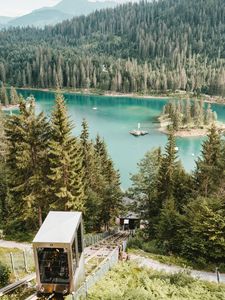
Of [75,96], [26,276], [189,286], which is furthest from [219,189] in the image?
[75,96]

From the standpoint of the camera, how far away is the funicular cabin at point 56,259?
1227 cm

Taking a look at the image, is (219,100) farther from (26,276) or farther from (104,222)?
(26,276)

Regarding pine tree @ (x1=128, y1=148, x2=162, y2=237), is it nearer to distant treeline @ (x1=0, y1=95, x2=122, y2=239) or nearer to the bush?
distant treeline @ (x1=0, y1=95, x2=122, y2=239)

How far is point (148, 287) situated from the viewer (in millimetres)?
14336

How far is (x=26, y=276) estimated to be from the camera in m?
14.6

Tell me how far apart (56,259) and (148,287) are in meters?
4.42

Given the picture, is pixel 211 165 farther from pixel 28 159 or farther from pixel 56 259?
pixel 56 259

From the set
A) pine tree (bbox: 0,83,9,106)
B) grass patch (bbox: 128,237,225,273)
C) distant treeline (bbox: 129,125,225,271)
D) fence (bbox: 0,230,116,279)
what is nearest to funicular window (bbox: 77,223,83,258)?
fence (bbox: 0,230,116,279)

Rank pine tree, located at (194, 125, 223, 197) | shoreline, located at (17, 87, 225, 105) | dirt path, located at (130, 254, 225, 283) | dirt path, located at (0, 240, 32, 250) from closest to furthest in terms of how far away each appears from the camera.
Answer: dirt path, located at (130, 254, 225, 283) → dirt path, located at (0, 240, 32, 250) → pine tree, located at (194, 125, 223, 197) → shoreline, located at (17, 87, 225, 105)

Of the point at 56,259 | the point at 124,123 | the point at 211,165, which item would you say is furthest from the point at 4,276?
Answer: the point at 124,123

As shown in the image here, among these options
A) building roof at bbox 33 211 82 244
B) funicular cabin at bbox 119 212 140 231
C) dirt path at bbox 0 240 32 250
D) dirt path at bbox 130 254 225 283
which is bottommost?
funicular cabin at bbox 119 212 140 231

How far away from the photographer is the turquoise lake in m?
76.2

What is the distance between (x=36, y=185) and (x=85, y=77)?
155m

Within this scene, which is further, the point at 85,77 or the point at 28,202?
the point at 85,77
